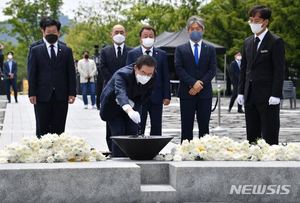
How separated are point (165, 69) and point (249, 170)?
3964 millimetres

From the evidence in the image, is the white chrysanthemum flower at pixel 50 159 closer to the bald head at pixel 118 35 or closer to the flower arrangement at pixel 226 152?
the flower arrangement at pixel 226 152

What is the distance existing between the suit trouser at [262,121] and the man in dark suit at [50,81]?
8.31 ft

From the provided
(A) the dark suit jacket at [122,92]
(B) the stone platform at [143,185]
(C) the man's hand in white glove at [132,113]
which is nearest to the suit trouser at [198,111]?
(A) the dark suit jacket at [122,92]

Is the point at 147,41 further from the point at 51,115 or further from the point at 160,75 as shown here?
the point at 51,115

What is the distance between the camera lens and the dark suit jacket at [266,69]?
1043 centimetres

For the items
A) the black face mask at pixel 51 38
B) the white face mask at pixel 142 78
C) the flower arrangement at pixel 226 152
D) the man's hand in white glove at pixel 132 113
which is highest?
the black face mask at pixel 51 38

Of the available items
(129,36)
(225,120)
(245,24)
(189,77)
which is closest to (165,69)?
(189,77)

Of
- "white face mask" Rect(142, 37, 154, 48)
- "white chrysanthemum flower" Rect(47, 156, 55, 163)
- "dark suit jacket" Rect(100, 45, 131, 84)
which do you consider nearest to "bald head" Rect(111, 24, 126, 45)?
"dark suit jacket" Rect(100, 45, 131, 84)

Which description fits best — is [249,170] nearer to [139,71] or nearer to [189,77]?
[139,71]

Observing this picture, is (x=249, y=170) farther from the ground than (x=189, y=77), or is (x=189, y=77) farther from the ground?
(x=189, y=77)

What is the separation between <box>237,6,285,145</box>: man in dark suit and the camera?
34.2 feet

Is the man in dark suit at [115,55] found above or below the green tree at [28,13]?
below

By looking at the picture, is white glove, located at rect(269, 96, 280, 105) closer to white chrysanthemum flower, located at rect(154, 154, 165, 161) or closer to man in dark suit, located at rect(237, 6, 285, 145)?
→ man in dark suit, located at rect(237, 6, 285, 145)

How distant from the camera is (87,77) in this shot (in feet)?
93.1
